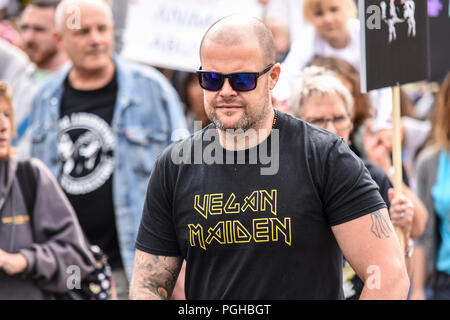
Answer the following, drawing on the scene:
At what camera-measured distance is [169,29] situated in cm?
719

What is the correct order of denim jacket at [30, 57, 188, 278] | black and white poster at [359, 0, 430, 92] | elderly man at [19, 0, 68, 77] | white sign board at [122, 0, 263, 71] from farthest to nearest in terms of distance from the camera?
elderly man at [19, 0, 68, 77] → white sign board at [122, 0, 263, 71] → denim jacket at [30, 57, 188, 278] → black and white poster at [359, 0, 430, 92]

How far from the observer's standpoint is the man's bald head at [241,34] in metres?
3.55

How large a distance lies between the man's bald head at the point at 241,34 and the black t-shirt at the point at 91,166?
2.43 m

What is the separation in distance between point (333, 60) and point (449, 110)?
0.99 meters

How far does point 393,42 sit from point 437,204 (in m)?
1.97

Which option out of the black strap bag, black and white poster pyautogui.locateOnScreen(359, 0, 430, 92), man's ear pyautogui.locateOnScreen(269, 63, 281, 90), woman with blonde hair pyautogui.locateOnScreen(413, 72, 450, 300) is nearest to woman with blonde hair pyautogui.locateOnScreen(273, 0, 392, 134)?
woman with blonde hair pyautogui.locateOnScreen(413, 72, 450, 300)

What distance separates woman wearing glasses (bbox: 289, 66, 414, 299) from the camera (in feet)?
14.9

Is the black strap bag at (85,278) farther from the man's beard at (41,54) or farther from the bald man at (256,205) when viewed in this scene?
the man's beard at (41,54)

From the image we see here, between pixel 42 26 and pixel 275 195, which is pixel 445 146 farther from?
pixel 42 26

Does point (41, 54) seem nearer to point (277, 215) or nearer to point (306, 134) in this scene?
point (306, 134)

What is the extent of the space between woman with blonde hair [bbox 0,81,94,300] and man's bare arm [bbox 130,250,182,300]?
1.19 meters

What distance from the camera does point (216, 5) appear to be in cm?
730

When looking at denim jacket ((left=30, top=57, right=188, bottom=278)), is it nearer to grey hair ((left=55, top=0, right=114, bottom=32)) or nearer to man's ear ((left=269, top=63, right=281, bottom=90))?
grey hair ((left=55, top=0, right=114, bottom=32))

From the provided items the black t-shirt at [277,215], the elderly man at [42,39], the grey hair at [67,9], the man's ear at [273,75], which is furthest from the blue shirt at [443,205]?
the elderly man at [42,39]
